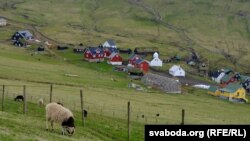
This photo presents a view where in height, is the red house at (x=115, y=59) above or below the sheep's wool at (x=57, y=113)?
above

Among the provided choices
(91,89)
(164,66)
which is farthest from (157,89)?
(164,66)

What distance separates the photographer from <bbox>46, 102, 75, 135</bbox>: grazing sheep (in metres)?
31.1

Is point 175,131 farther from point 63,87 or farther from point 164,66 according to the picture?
point 164,66

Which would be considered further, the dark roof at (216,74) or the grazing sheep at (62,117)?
the dark roof at (216,74)

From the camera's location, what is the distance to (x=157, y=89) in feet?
438

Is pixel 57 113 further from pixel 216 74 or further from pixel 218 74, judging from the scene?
pixel 216 74

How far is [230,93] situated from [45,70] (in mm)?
62143

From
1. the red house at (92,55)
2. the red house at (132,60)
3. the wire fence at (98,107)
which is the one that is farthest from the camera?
the red house at (132,60)

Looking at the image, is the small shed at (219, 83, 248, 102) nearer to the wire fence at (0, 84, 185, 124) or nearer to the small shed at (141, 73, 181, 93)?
the small shed at (141, 73, 181, 93)

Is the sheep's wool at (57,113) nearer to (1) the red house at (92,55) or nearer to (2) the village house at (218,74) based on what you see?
(1) the red house at (92,55)

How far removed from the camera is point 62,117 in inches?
1236

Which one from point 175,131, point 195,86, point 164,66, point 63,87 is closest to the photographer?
point 175,131

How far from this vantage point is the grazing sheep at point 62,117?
3108 centimetres

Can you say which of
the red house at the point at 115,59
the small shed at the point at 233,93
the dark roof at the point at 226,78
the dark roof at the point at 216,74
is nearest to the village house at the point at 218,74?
the dark roof at the point at 216,74
